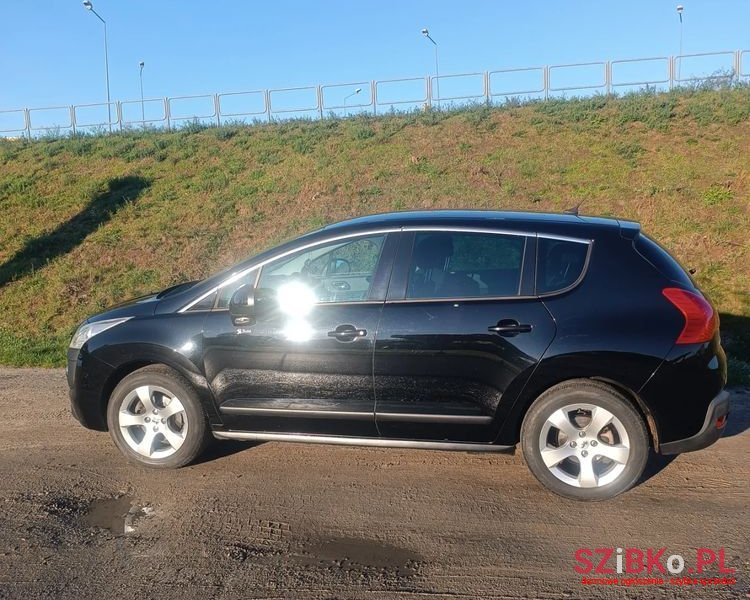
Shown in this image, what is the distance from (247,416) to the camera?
175 inches

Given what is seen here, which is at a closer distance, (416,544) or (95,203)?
(416,544)

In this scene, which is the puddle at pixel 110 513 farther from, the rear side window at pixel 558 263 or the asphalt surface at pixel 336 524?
the rear side window at pixel 558 263

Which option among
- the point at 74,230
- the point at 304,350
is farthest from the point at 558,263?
the point at 74,230

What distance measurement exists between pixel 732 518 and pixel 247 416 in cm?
297

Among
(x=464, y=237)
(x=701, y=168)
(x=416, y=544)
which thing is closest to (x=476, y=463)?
(x=416, y=544)

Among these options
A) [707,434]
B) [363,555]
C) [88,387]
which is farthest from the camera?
[88,387]

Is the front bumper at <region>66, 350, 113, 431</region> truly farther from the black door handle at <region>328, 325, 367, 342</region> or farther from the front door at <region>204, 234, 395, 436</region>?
the black door handle at <region>328, 325, 367, 342</region>

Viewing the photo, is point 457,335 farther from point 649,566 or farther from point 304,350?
point 649,566

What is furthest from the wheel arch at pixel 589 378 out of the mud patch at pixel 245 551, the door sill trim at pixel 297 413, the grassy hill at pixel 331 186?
the grassy hill at pixel 331 186

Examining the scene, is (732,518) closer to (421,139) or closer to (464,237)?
(464,237)

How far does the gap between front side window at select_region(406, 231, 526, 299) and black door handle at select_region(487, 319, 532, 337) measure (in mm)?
202

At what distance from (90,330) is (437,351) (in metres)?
2.48

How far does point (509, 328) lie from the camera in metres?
4.02

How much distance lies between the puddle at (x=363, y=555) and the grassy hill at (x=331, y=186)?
5704mm
